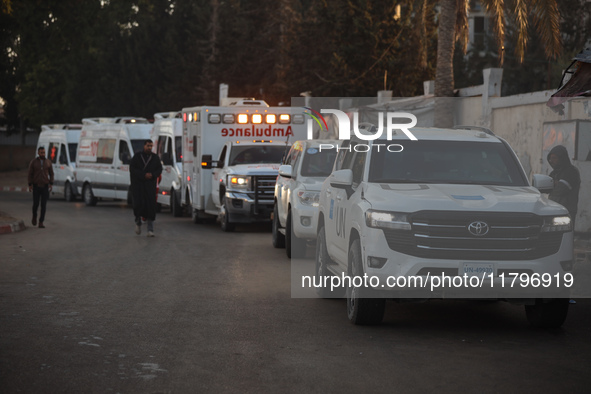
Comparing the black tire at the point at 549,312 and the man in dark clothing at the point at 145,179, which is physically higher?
the man in dark clothing at the point at 145,179

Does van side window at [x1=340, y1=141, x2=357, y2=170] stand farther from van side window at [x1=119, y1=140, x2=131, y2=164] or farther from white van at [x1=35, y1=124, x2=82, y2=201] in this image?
white van at [x1=35, y1=124, x2=82, y2=201]

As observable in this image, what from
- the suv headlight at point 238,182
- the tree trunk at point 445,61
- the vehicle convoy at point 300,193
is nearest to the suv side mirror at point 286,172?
the vehicle convoy at point 300,193

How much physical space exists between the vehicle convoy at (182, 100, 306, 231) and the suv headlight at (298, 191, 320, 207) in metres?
5.42

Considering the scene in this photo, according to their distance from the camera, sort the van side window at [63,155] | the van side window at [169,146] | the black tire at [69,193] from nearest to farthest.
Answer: the van side window at [169,146] < the black tire at [69,193] < the van side window at [63,155]

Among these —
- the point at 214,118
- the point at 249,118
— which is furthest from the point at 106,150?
the point at 249,118

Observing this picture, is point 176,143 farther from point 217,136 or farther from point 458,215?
point 458,215

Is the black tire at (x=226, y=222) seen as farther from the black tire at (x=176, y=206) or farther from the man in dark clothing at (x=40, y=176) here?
the black tire at (x=176, y=206)

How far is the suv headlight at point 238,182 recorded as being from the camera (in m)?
21.8

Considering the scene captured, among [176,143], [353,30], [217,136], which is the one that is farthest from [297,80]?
[217,136]

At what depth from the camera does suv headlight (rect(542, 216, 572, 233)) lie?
9.42m

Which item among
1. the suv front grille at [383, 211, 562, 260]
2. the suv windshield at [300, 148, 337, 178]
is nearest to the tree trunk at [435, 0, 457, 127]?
the suv windshield at [300, 148, 337, 178]

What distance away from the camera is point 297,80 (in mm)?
41938

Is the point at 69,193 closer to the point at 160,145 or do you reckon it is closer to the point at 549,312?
the point at 160,145

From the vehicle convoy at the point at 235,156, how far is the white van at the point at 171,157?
1.21 m
